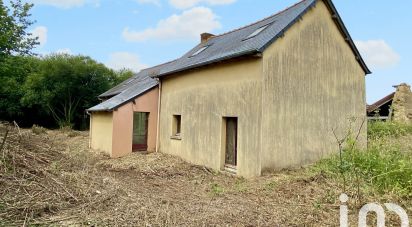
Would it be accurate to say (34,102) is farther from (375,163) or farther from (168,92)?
(375,163)

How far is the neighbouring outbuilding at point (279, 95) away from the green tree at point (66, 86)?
20868mm

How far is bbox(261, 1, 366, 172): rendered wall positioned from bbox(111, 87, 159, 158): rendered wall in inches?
291

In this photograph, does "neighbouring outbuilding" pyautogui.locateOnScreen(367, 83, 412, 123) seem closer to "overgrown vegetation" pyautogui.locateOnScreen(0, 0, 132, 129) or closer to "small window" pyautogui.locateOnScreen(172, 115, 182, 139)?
"small window" pyautogui.locateOnScreen(172, 115, 182, 139)

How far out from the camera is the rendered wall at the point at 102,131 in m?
15.2

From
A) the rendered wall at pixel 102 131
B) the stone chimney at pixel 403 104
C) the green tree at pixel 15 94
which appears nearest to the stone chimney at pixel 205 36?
the rendered wall at pixel 102 131

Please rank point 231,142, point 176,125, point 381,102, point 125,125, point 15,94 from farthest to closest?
point 15,94
point 381,102
point 125,125
point 176,125
point 231,142

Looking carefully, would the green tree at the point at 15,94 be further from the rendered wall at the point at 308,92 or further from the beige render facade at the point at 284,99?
the rendered wall at the point at 308,92

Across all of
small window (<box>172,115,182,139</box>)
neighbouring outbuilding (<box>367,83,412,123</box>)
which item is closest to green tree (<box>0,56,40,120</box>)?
small window (<box>172,115,182,139</box>)

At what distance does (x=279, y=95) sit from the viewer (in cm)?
991

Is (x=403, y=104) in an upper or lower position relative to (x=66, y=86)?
lower

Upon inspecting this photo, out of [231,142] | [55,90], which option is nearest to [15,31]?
[55,90]

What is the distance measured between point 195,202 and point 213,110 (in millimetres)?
5120

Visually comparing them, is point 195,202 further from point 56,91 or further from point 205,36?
point 56,91

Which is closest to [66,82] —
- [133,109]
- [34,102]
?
[34,102]
